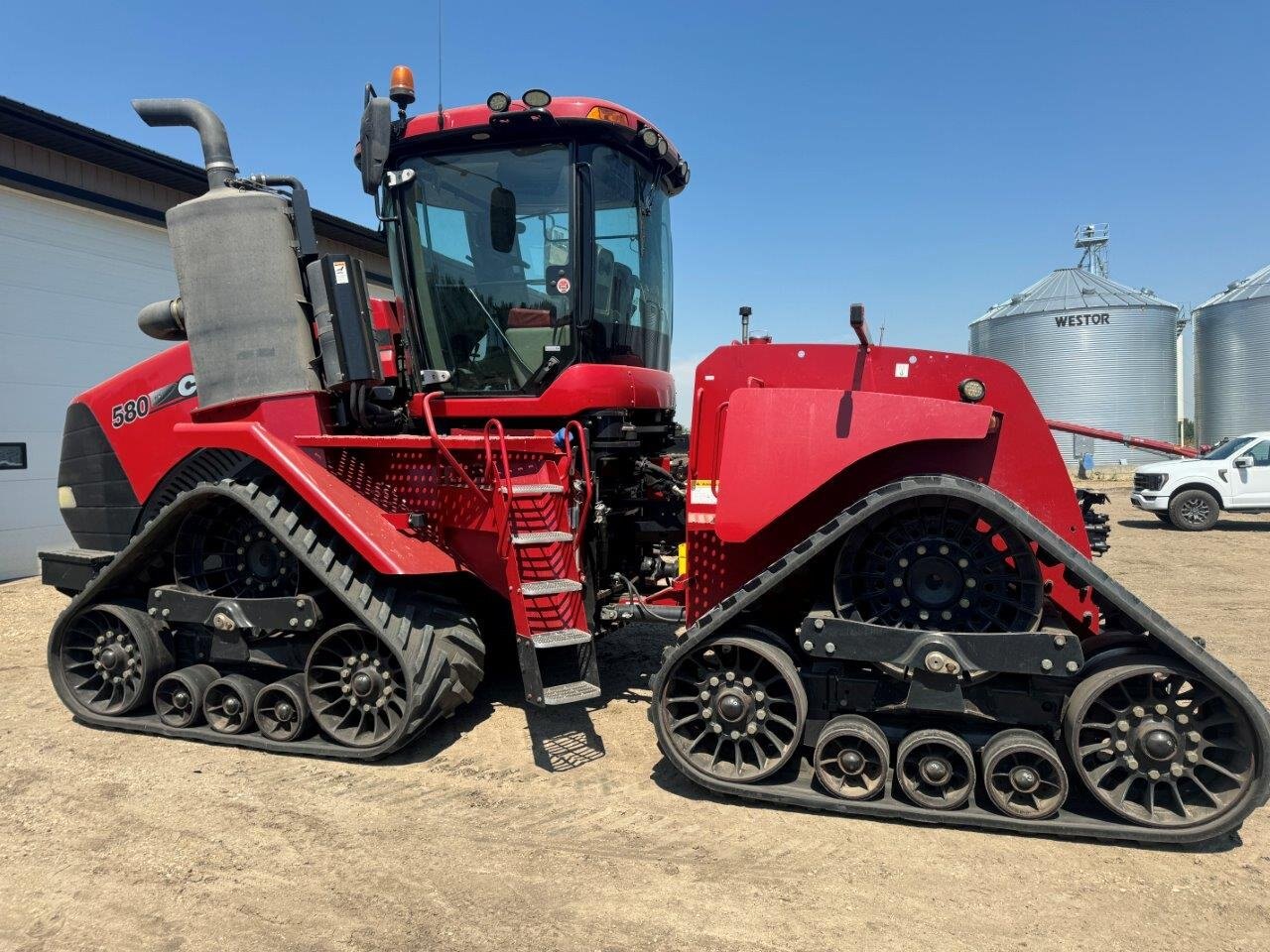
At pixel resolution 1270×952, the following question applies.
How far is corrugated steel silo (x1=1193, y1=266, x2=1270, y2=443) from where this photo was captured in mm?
23547

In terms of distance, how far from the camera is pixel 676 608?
4391 mm

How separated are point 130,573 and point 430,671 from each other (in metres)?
1.99

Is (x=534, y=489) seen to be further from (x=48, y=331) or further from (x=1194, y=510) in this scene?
(x=1194, y=510)

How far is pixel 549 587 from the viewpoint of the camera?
397 cm

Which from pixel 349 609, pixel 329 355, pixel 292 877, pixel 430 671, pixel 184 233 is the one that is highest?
pixel 184 233

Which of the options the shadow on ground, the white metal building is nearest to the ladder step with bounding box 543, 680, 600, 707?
the white metal building

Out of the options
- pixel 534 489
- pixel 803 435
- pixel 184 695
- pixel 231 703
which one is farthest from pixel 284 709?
pixel 803 435

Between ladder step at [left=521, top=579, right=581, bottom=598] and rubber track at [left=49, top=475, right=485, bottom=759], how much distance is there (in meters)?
0.50

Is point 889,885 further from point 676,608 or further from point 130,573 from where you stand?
point 130,573

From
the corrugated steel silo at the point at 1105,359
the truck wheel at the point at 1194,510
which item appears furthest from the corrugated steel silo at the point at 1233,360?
the truck wheel at the point at 1194,510

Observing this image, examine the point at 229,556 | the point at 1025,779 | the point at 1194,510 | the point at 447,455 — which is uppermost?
the point at 447,455

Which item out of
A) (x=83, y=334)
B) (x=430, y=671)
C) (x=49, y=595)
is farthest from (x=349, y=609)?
(x=83, y=334)

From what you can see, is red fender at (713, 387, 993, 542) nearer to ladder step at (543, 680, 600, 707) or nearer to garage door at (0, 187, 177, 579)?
ladder step at (543, 680, 600, 707)

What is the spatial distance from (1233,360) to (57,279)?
28.3 meters
